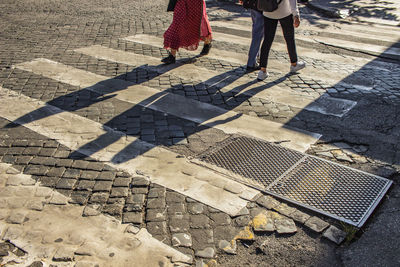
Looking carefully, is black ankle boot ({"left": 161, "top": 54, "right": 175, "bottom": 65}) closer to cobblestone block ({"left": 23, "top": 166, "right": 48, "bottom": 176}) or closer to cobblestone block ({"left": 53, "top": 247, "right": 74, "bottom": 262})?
cobblestone block ({"left": 23, "top": 166, "right": 48, "bottom": 176})

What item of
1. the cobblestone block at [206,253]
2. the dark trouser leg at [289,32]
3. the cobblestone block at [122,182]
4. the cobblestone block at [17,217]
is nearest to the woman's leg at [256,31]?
the dark trouser leg at [289,32]

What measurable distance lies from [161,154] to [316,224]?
69.8 inches

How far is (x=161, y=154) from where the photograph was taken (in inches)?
169

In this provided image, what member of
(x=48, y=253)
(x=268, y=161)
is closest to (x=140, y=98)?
(x=268, y=161)

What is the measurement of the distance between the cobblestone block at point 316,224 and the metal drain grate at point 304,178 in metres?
0.11

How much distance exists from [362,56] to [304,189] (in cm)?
507

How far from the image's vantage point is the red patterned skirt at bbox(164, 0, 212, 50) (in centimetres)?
681

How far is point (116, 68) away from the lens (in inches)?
275

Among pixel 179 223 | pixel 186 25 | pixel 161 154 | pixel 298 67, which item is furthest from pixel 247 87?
pixel 179 223

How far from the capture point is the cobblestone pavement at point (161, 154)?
9.93 feet

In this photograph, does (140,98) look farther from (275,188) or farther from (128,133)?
(275,188)

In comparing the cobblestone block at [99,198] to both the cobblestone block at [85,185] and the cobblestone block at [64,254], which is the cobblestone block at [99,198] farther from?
the cobblestone block at [64,254]

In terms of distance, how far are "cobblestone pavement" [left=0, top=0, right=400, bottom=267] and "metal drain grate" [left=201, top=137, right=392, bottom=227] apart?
5.2 inches

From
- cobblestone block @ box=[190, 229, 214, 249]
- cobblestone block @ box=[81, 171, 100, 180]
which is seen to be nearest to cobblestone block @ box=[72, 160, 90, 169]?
cobblestone block @ box=[81, 171, 100, 180]
